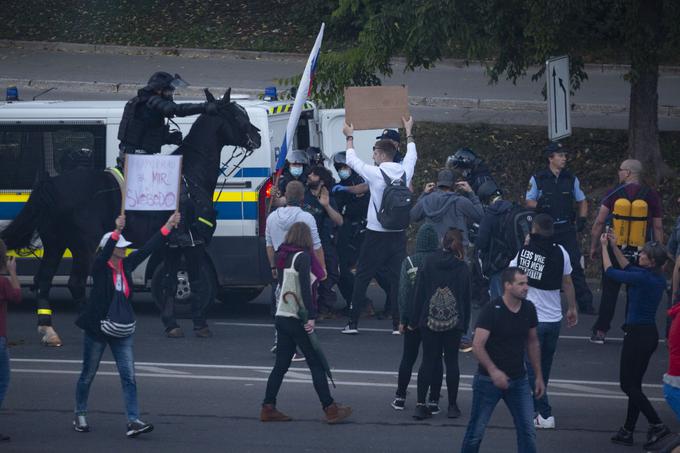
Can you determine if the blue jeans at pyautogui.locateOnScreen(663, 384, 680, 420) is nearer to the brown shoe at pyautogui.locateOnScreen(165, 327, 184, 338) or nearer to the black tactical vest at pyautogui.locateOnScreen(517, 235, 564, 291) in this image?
the black tactical vest at pyautogui.locateOnScreen(517, 235, 564, 291)

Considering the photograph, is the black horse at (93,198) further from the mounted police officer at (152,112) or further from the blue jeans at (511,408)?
the blue jeans at (511,408)

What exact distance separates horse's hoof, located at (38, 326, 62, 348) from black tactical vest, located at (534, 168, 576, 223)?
5266mm

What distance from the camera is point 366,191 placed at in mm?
13617

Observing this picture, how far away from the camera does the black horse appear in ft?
39.7

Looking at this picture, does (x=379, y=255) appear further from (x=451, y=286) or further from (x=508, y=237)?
(x=451, y=286)

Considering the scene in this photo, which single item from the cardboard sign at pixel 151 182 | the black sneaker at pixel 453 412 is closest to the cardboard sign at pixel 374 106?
the cardboard sign at pixel 151 182

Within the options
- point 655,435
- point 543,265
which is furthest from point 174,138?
point 655,435

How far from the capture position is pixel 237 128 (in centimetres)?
1214

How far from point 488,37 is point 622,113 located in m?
5.45

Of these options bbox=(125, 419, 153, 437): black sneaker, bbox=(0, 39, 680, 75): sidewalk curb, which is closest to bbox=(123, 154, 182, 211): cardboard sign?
bbox=(125, 419, 153, 437): black sneaker

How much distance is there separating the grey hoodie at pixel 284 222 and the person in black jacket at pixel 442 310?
214 cm

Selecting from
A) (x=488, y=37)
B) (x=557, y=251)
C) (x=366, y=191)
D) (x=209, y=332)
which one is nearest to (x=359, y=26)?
(x=488, y=37)

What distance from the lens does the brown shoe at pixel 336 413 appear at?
909 centimetres

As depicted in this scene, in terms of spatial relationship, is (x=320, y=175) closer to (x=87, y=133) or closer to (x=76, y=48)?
(x=87, y=133)
